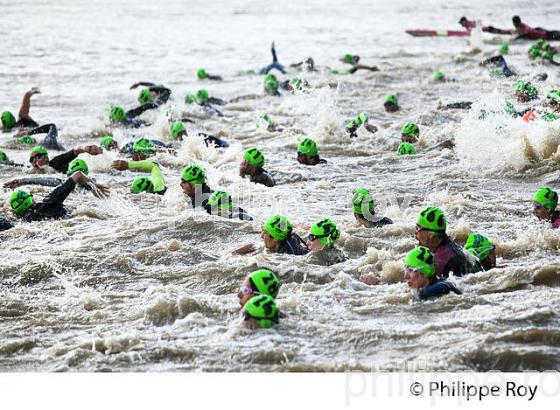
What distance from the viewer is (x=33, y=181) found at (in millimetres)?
12148

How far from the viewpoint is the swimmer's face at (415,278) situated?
24.9ft

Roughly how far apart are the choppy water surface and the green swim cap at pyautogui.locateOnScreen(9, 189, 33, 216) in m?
0.27

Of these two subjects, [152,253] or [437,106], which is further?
[437,106]

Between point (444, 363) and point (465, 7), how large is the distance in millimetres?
44082

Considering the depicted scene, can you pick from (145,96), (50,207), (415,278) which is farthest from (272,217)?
(145,96)

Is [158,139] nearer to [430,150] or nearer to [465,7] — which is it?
[430,150]

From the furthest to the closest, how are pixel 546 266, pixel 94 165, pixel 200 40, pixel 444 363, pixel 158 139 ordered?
pixel 200 40, pixel 158 139, pixel 94 165, pixel 546 266, pixel 444 363

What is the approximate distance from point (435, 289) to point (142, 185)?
5.69 m

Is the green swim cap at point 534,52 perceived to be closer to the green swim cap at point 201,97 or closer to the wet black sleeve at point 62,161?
the green swim cap at point 201,97

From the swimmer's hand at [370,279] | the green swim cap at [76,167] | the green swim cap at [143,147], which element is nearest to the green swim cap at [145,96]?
the green swim cap at [143,147]

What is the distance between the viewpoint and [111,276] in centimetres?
920

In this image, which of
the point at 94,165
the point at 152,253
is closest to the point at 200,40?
the point at 94,165

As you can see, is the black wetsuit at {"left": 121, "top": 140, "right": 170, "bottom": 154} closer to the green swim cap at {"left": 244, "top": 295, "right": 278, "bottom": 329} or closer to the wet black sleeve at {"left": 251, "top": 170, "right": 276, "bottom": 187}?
the wet black sleeve at {"left": 251, "top": 170, "right": 276, "bottom": 187}

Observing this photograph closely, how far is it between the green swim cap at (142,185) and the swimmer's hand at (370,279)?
4555 mm
